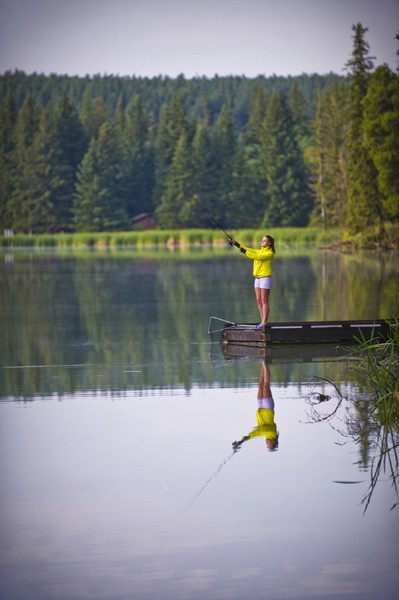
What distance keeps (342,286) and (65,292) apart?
7253 millimetres

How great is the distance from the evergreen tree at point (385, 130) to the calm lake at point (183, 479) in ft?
116

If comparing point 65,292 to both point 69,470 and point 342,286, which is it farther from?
point 69,470

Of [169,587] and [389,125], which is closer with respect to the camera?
[169,587]

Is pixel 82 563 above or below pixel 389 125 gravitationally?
below

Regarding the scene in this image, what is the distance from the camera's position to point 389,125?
53000 millimetres

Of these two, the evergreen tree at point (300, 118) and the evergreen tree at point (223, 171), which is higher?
the evergreen tree at point (300, 118)

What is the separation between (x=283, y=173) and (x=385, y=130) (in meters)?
49.4

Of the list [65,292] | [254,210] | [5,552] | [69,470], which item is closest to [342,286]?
[65,292]

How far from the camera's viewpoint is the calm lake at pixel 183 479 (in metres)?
6.68

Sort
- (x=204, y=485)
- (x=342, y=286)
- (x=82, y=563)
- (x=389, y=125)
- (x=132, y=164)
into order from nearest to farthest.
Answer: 1. (x=82, y=563)
2. (x=204, y=485)
3. (x=342, y=286)
4. (x=389, y=125)
5. (x=132, y=164)

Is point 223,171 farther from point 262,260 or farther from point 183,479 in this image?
point 183,479

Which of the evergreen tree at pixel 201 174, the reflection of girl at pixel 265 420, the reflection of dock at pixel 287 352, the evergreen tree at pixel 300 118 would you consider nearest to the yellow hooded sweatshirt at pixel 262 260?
the reflection of dock at pixel 287 352

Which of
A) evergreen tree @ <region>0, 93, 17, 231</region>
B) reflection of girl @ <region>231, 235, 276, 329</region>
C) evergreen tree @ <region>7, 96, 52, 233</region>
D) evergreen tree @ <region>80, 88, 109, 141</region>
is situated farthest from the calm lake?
evergreen tree @ <region>80, 88, 109, 141</region>

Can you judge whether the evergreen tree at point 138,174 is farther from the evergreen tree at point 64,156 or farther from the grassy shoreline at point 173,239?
the grassy shoreline at point 173,239
